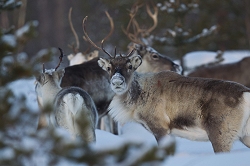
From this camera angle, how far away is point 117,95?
22.9ft

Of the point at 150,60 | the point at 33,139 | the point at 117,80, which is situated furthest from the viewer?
the point at 150,60

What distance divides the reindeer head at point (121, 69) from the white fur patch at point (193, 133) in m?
0.80

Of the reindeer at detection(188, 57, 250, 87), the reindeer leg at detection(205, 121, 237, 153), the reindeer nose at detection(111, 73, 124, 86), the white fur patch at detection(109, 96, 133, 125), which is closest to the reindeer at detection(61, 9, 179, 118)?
the white fur patch at detection(109, 96, 133, 125)

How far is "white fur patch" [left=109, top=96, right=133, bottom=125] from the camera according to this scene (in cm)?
683

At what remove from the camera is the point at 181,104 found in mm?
6461

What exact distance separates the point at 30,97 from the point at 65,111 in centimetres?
477

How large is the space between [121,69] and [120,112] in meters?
0.52

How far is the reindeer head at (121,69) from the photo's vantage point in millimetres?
6648

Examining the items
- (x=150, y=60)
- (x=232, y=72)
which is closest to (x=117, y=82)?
(x=150, y=60)

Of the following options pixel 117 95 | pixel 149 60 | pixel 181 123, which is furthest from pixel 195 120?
pixel 149 60

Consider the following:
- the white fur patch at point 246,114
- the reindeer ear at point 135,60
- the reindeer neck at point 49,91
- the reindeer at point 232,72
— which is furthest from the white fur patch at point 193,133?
the reindeer at point 232,72

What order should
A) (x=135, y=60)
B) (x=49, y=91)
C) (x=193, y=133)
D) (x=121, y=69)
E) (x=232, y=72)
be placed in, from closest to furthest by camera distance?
(x=193, y=133)
(x=121, y=69)
(x=135, y=60)
(x=49, y=91)
(x=232, y=72)

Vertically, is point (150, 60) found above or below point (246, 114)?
below

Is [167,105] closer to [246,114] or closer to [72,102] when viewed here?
[246,114]
